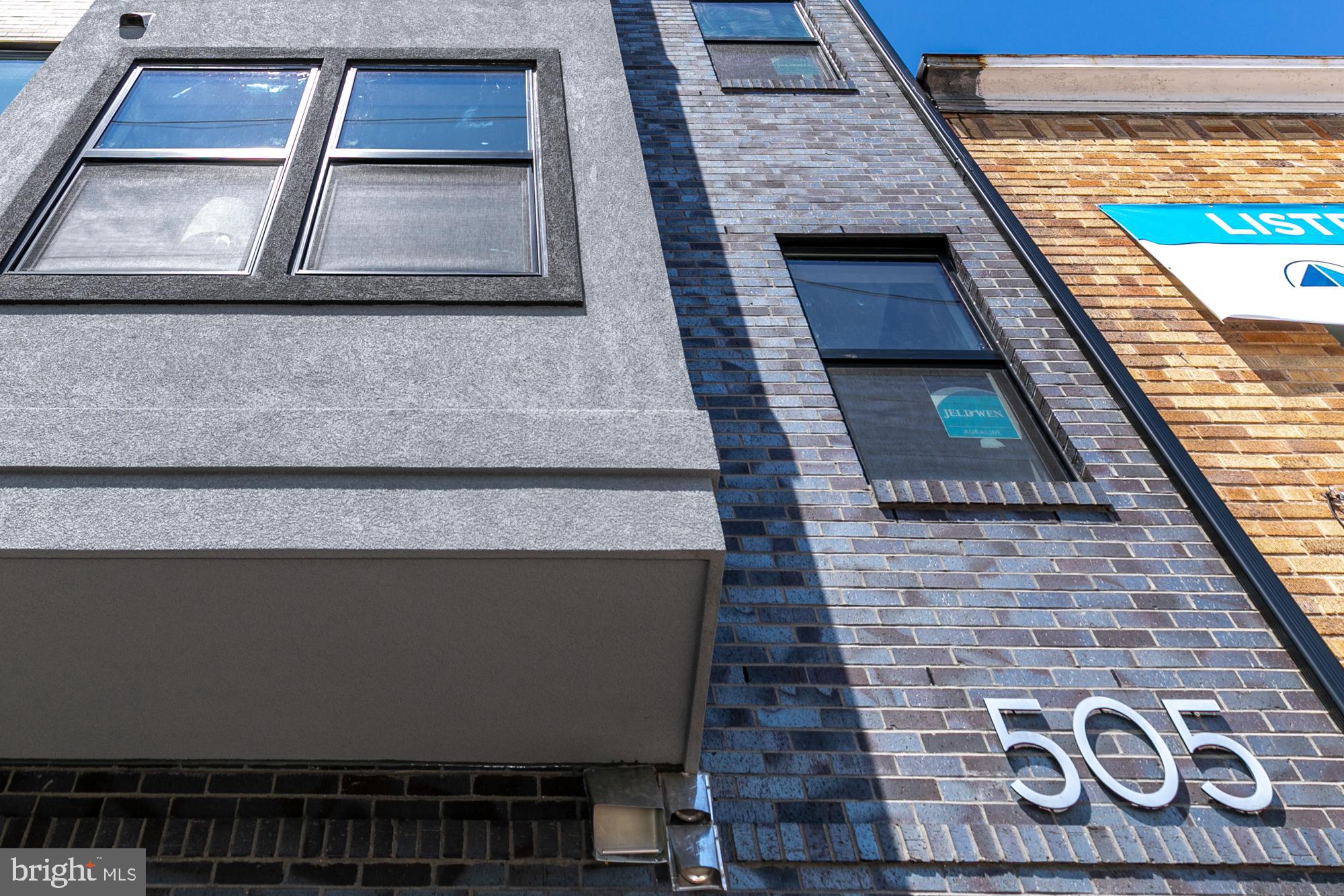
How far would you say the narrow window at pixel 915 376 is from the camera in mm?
5105

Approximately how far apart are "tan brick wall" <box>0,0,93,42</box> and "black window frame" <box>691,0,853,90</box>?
4.81 metres

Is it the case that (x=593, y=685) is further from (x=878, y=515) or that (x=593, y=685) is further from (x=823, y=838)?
(x=878, y=515)

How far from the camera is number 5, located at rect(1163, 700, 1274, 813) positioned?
352cm

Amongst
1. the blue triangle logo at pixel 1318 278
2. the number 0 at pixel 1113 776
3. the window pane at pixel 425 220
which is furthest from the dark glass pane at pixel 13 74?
the blue triangle logo at pixel 1318 278

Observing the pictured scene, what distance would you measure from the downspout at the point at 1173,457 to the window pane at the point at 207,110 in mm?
4131

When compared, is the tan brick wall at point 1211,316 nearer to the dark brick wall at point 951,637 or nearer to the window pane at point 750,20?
the dark brick wall at point 951,637

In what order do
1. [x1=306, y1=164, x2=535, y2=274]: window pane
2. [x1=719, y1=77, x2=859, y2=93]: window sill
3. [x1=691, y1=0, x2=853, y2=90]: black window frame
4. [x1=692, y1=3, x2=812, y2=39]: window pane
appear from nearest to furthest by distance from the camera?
[x1=306, y1=164, x2=535, y2=274]: window pane < [x1=719, y1=77, x2=859, y2=93]: window sill < [x1=691, y1=0, x2=853, y2=90]: black window frame < [x1=692, y1=3, x2=812, y2=39]: window pane

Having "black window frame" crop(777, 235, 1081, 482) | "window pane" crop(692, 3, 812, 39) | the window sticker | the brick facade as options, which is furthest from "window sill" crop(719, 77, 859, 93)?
the window sticker

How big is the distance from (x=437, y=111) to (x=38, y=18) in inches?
194

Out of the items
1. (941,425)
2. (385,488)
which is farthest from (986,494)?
(385,488)

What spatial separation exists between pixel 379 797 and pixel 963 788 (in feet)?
6.42

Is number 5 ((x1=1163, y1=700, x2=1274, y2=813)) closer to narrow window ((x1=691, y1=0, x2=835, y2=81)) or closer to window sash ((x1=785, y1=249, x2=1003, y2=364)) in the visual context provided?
window sash ((x1=785, y1=249, x2=1003, y2=364))

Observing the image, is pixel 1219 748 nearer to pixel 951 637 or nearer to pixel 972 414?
pixel 951 637

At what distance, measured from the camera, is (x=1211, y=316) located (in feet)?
20.3
